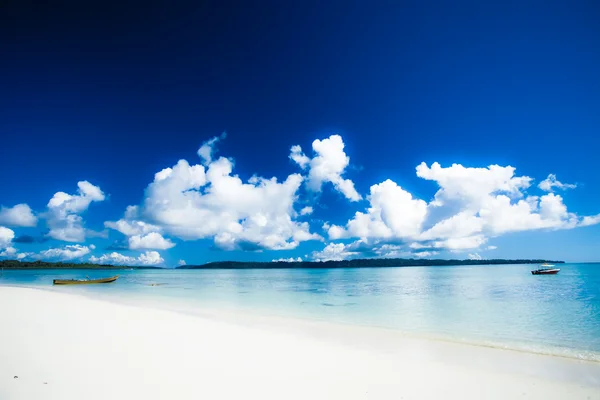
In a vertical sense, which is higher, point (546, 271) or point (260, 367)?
point (260, 367)

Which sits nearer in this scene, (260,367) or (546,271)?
(260,367)

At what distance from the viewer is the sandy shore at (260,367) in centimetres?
624

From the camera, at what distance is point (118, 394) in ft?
19.4

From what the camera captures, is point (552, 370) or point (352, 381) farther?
point (552, 370)

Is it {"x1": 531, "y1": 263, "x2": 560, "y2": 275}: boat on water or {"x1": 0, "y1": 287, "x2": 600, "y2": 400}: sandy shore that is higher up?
{"x1": 0, "y1": 287, "x2": 600, "y2": 400}: sandy shore

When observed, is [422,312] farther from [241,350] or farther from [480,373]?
[241,350]

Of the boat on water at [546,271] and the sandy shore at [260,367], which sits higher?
the sandy shore at [260,367]

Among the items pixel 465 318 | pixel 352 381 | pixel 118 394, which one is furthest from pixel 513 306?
pixel 118 394

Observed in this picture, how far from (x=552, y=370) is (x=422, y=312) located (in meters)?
12.2

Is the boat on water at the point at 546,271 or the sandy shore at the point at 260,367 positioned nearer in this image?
the sandy shore at the point at 260,367

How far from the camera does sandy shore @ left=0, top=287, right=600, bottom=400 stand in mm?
6242

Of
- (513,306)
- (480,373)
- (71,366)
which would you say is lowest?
(513,306)

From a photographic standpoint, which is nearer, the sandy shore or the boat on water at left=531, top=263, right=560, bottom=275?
the sandy shore

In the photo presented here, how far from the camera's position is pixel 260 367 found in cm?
774
